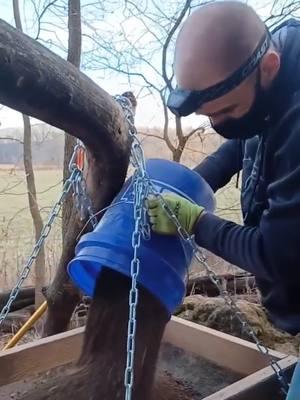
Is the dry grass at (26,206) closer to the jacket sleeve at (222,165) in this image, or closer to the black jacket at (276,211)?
the jacket sleeve at (222,165)

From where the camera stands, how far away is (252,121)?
1.03 m

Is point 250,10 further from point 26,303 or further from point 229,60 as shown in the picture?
point 26,303

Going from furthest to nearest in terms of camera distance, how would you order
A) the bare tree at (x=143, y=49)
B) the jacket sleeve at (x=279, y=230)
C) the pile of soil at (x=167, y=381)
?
the bare tree at (x=143, y=49) < the pile of soil at (x=167, y=381) < the jacket sleeve at (x=279, y=230)

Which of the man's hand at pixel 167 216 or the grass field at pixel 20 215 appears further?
the grass field at pixel 20 215

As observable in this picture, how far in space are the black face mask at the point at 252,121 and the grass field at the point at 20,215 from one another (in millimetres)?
1680

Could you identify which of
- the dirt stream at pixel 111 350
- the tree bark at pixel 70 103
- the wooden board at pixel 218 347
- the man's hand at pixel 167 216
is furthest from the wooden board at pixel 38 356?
the man's hand at pixel 167 216

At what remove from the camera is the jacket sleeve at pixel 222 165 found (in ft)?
4.38

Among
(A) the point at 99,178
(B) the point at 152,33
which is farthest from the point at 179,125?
(A) the point at 99,178

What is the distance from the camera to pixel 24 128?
2.79 metres

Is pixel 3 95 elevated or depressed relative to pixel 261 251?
elevated

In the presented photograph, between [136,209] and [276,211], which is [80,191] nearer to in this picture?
[136,209]

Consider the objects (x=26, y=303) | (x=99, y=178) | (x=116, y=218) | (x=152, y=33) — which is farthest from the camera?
(x=26, y=303)

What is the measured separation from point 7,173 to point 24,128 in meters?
0.25

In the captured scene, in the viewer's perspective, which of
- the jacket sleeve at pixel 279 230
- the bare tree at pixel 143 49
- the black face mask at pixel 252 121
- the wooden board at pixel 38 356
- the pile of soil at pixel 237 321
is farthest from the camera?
the bare tree at pixel 143 49
